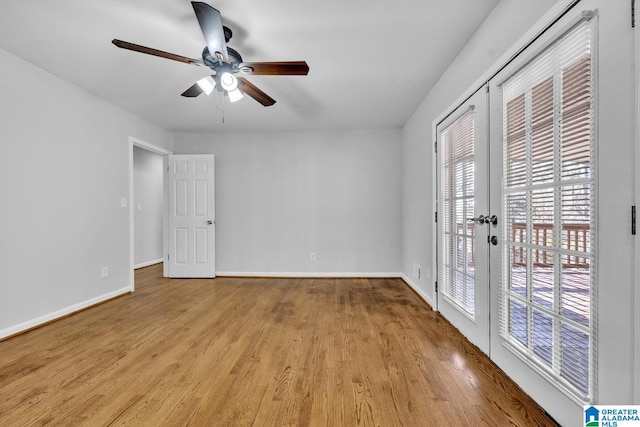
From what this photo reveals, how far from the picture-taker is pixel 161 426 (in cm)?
142

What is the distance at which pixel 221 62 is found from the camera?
2135 millimetres

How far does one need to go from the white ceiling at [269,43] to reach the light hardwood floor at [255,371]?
2429mm

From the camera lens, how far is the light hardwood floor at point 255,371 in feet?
4.95

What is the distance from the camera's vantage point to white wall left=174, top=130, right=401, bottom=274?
475 centimetres

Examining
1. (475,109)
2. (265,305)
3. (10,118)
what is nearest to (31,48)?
(10,118)

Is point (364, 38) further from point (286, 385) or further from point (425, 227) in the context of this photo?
point (286, 385)

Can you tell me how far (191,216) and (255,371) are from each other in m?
3.46

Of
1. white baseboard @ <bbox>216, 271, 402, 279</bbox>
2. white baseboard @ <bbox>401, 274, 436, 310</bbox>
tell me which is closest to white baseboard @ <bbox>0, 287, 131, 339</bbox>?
white baseboard @ <bbox>216, 271, 402, 279</bbox>

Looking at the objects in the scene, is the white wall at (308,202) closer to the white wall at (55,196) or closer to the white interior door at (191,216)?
the white interior door at (191,216)

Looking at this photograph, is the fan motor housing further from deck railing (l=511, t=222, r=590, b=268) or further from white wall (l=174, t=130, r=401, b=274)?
white wall (l=174, t=130, r=401, b=274)

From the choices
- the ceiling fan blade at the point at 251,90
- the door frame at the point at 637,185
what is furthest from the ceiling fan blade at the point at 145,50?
the door frame at the point at 637,185

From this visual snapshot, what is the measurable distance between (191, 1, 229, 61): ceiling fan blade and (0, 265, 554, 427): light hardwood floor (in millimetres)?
2156

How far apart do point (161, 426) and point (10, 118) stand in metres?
2.91

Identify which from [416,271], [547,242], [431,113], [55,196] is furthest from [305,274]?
[547,242]
